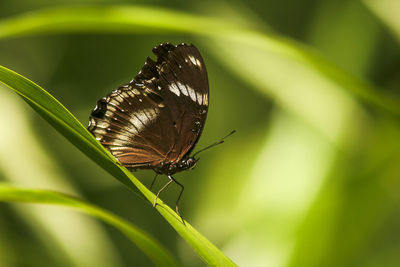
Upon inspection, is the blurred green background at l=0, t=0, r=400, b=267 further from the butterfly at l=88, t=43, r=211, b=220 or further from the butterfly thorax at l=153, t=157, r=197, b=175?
the butterfly thorax at l=153, t=157, r=197, b=175

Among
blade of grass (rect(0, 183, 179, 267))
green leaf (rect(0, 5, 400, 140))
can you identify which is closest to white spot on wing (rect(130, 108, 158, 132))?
green leaf (rect(0, 5, 400, 140))

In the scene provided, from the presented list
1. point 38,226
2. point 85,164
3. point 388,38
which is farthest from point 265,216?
point 388,38

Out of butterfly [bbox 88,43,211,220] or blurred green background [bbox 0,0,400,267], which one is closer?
butterfly [bbox 88,43,211,220]

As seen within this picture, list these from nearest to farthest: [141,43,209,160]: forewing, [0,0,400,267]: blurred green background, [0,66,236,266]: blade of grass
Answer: [0,66,236,266]: blade of grass, [141,43,209,160]: forewing, [0,0,400,267]: blurred green background

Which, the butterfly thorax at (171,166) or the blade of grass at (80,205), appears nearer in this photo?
the blade of grass at (80,205)

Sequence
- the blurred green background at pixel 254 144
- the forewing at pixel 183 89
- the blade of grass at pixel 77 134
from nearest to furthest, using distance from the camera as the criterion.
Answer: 1. the blade of grass at pixel 77 134
2. the forewing at pixel 183 89
3. the blurred green background at pixel 254 144

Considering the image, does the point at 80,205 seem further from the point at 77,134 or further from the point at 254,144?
the point at 254,144

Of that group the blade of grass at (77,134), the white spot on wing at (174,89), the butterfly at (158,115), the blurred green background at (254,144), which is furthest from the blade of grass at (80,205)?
the blurred green background at (254,144)

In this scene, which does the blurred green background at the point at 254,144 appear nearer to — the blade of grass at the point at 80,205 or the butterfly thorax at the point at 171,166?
the butterfly thorax at the point at 171,166
